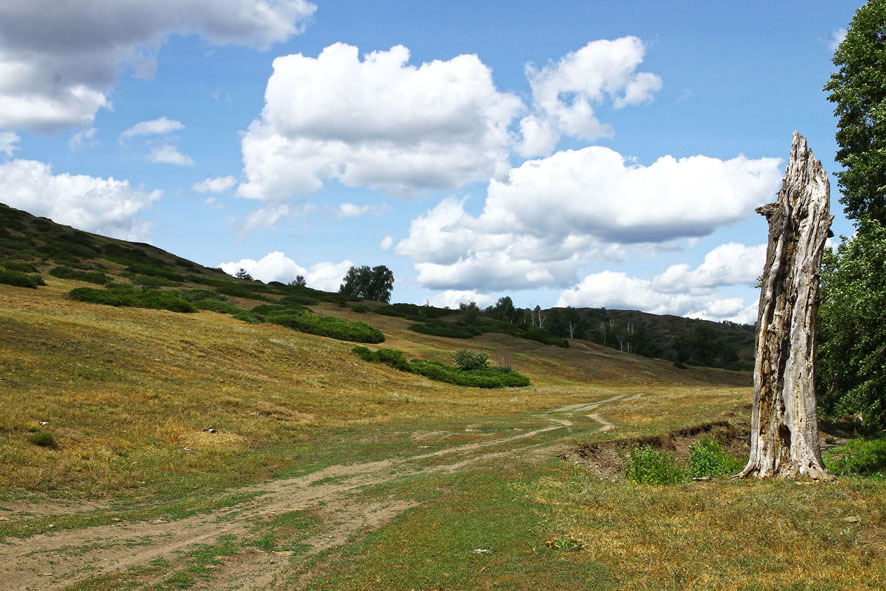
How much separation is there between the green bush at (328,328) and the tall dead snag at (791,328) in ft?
171

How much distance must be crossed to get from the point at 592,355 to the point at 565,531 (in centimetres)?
8162

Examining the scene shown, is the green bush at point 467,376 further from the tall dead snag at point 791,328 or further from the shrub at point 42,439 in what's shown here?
the tall dead snag at point 791,328

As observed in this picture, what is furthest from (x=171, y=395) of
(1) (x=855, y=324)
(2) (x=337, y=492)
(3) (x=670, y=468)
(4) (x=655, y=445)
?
(1) (x=855, y=324)

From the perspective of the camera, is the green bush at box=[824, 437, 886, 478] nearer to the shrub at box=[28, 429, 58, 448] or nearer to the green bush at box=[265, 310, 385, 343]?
the shrub at box=[28, 429, 58, 448]

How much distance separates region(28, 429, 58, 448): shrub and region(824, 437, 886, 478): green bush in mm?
21306

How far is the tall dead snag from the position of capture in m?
14.4

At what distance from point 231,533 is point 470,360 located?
5112 cm

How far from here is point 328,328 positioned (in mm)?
64375

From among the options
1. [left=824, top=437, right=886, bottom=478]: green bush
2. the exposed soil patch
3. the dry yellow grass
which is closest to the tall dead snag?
[left=824, top=437, right=886, bottom=478]: green bush

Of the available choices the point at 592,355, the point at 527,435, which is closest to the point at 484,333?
the point at 592,355

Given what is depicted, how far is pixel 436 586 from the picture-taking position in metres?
8.55

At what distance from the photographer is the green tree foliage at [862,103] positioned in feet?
62.6

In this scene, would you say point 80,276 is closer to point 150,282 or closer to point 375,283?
point 150,282

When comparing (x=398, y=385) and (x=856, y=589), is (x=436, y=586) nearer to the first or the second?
(x=856, y=589)
